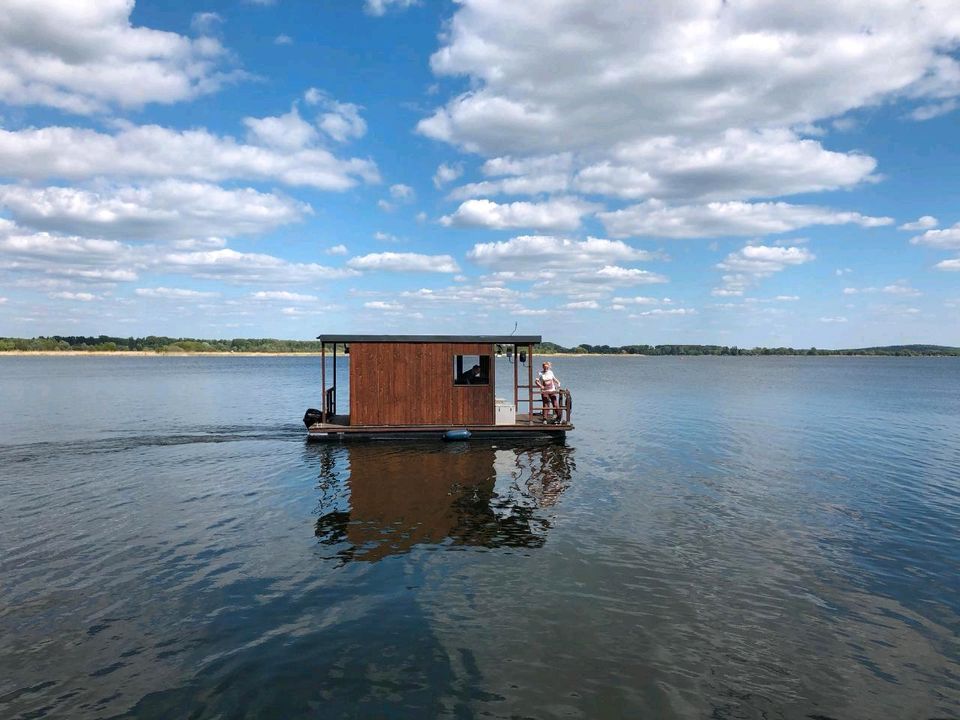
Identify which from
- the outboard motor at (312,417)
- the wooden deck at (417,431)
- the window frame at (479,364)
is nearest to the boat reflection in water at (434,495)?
the wooden deck at (417,431)

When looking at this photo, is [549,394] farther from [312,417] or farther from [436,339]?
[312,417]

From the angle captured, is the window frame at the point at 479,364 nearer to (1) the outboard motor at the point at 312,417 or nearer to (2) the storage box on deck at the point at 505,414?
(2) the storage box on deck at the point at 505,414

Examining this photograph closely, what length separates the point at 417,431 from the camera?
2525 centimetres

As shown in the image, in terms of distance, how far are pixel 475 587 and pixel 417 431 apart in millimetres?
14955

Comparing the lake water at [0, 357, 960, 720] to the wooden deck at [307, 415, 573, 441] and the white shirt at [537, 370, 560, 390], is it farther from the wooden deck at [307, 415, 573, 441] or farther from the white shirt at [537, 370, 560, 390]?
the white shirt at [537, 370, 560, 390]

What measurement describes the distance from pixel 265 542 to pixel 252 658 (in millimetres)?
5057

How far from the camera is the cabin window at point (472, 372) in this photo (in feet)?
84.9

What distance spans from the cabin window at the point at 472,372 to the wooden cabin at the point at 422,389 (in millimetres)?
47

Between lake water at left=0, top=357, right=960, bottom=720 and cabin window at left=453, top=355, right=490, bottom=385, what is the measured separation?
4152 mm

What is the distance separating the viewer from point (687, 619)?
9438mm

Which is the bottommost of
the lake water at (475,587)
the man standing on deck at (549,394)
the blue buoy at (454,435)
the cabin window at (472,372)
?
the lake water at (475,587)

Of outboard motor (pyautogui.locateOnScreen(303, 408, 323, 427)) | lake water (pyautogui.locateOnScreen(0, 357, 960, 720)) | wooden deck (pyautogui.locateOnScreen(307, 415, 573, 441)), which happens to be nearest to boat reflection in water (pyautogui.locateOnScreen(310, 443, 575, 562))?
lake water (pyautogui.locateOnScreen(0, 357, 960, 720))

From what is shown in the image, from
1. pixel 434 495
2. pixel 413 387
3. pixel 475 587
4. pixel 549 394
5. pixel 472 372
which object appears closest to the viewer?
→ pixel 475 587

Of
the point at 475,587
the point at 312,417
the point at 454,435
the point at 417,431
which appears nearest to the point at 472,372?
the point at 454,435
